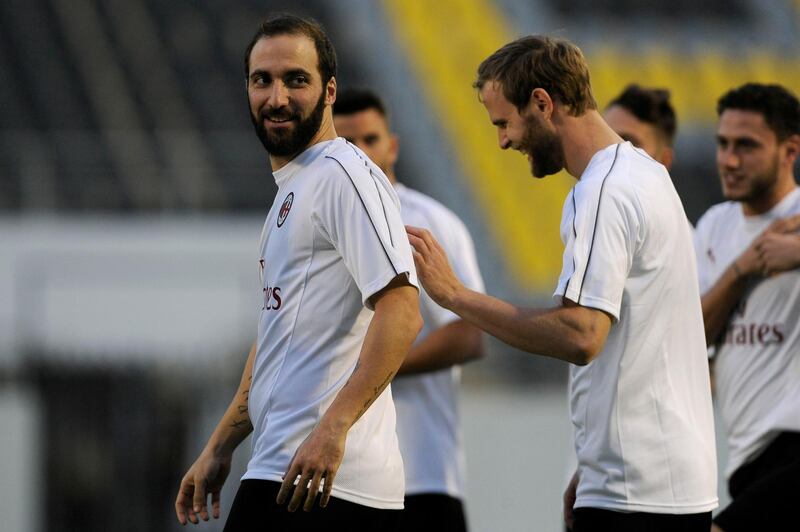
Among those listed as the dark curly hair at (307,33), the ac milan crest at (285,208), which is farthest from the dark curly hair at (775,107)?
the ac milan crest at (285,208)

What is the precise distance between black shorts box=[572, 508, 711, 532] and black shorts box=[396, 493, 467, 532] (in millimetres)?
1705

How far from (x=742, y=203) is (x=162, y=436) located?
6297mm

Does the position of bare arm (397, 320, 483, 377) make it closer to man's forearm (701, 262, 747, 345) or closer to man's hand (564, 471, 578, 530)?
man's forearm (701, 262, 747, 345)

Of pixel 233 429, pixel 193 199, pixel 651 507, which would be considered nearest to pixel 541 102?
pixel 651 507

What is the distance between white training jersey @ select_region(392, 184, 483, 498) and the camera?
17.4 feet

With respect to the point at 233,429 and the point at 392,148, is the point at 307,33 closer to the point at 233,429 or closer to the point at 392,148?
the point at 233,429

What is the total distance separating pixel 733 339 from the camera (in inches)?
193

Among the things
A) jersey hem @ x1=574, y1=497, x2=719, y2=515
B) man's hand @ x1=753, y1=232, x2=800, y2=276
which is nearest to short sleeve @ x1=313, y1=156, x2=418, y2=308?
jersey hem @ x1=574, y1=497, x2=719, y2=515

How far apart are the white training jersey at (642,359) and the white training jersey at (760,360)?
123cm

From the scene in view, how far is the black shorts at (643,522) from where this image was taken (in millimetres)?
3561

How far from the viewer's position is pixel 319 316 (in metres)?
3.43

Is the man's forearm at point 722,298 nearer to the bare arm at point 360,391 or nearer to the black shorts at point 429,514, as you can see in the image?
the black shorts at point 429,514

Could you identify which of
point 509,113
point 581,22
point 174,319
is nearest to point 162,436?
point 174,319

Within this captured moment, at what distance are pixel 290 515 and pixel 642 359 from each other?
0.98 m
